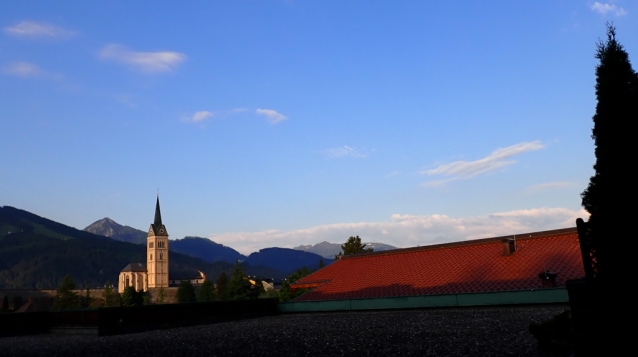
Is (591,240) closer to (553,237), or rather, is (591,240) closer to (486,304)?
(486,304)

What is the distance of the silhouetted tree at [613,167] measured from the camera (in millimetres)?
9914

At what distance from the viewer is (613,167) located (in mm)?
10148

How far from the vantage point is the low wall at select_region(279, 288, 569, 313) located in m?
28.4

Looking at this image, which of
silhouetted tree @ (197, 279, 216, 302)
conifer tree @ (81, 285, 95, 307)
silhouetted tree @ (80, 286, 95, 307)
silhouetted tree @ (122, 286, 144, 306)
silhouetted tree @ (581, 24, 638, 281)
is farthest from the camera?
silhouetted tree @ (197, 279, 216, 302)

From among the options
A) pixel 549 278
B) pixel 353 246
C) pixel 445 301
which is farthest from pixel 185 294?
pixel 549 278

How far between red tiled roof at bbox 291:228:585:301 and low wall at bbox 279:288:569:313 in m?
1.08

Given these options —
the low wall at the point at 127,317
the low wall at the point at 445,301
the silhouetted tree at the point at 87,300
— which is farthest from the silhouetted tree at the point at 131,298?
the low wall at the point at 445,301

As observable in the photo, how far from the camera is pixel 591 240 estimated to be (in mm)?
10477

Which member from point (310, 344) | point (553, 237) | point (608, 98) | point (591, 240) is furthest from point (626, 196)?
point (553, 237)

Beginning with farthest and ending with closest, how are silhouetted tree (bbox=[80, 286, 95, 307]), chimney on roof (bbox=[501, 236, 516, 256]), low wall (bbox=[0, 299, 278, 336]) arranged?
1. silhouetted tree (bbox=[80, 286, 95, 307])
2. chimney on roof (bbox=[501, 236, 516, 256])
3. low wall (bbox=[0, 299, 278, 336])

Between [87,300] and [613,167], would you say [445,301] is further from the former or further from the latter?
[87,300]

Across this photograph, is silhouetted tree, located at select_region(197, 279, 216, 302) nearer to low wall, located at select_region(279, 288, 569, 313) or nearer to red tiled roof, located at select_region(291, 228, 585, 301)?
red tiled roof, located at select_region(291, 228, 585, 301)

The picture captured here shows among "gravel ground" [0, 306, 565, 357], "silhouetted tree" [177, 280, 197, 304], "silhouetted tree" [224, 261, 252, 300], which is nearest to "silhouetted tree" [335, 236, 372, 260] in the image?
"silhouetted tree" [224, 261, 252, 300]

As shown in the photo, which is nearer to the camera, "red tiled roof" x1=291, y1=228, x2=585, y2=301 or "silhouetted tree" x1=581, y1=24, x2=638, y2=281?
"silhouetted tree" x1=581, y1=24, x2=638, y2=281
